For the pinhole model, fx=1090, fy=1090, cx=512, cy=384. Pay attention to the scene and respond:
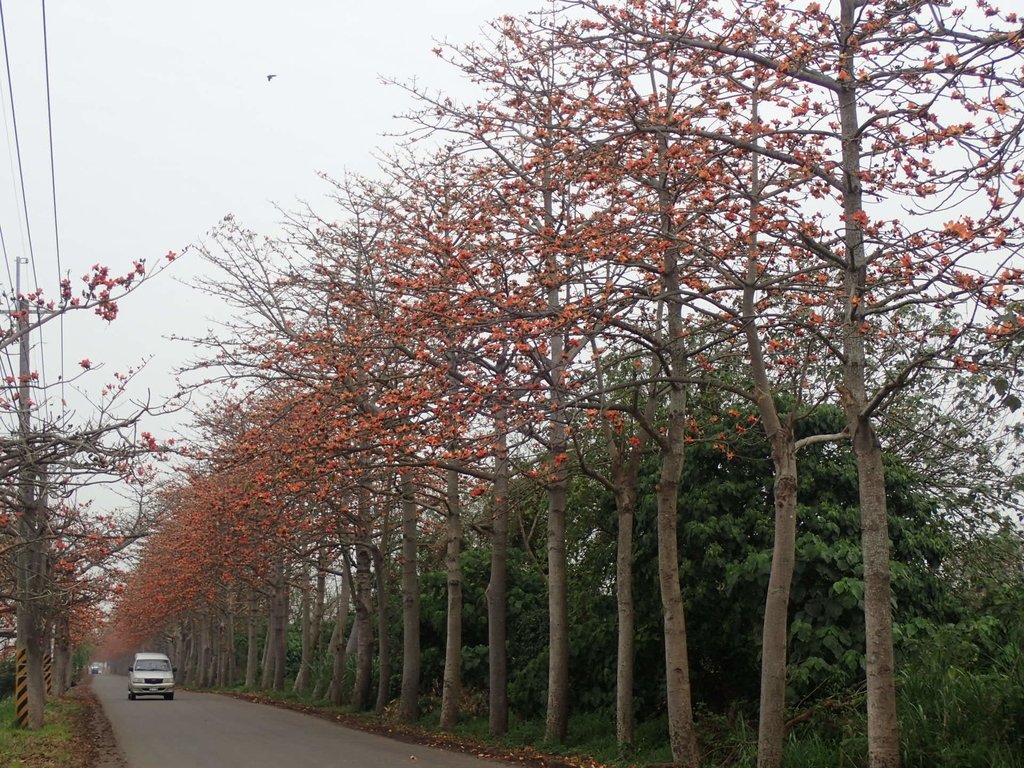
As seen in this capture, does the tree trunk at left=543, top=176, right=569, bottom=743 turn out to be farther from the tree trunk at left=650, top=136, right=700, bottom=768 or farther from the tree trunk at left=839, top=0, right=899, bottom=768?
the tree trunk at left=839, top=0, right=899, bottom=768

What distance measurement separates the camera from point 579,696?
18250mm

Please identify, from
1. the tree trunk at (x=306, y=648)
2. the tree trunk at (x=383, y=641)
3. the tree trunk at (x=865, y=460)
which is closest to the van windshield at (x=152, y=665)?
the tree trunk at (x=306, y=648)

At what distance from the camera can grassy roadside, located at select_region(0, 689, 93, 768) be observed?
16.0 m

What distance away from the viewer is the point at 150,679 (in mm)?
41844

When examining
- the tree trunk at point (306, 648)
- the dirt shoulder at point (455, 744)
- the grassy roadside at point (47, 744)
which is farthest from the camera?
the tree trunk at point (306, 648)

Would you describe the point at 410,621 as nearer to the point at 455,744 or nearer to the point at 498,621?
the point at 498,621

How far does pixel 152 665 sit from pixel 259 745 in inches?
1078

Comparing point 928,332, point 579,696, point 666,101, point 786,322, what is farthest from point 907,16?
point 579,696

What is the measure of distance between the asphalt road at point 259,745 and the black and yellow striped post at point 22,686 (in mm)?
1879

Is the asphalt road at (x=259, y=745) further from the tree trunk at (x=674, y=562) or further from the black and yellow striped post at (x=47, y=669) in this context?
the black and yellow striped post at (x=47, y=669)

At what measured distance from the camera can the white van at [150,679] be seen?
136 ft

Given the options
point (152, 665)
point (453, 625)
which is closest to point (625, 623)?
point (453, 625)

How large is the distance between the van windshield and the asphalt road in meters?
15.2

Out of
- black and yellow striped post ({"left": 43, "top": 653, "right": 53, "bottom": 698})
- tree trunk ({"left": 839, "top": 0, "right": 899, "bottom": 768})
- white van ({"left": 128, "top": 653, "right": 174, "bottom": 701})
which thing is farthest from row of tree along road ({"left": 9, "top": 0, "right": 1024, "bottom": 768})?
white van ({"left": 128, "top": 653, "right": 174, "bottom": 701})
